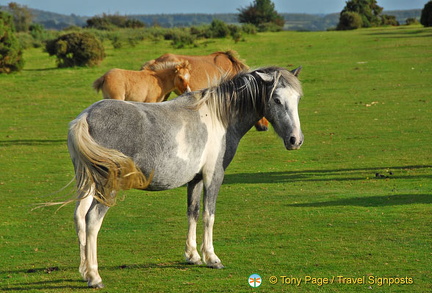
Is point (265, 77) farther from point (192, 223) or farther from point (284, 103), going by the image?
point (192, 223)

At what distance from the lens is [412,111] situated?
21.7 metres

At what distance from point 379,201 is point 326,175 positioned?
2.67 metres

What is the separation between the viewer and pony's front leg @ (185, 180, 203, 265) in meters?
7.68

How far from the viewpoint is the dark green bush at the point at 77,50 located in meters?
32.8

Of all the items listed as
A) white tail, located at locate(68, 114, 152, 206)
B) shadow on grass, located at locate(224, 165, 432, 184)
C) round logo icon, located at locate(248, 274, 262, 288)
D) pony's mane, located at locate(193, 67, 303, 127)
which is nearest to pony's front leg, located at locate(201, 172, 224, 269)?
round logo icon, located at locate(248, 274, 262, 288)

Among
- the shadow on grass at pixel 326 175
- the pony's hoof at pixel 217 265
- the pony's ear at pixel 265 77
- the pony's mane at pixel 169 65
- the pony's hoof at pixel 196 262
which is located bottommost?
the shadow on grass at pixel 326 175

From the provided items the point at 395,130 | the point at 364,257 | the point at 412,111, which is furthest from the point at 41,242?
the point at 412,111

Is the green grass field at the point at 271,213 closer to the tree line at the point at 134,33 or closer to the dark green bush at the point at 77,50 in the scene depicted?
the tree line at the point at 134,33

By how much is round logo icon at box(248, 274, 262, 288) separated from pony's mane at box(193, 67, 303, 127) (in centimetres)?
168

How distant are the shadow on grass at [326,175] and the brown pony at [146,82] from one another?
14.3 ft

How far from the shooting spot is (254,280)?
702 centimetres

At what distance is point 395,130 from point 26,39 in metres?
30.7

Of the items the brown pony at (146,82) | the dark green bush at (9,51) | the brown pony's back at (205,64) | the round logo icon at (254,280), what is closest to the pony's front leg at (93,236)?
the round logo icon at (254,280)

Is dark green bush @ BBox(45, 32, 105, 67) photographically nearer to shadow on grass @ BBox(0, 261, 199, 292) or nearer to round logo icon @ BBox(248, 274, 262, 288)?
shadow on grass @ BBox(0, 261, 199, 292)
